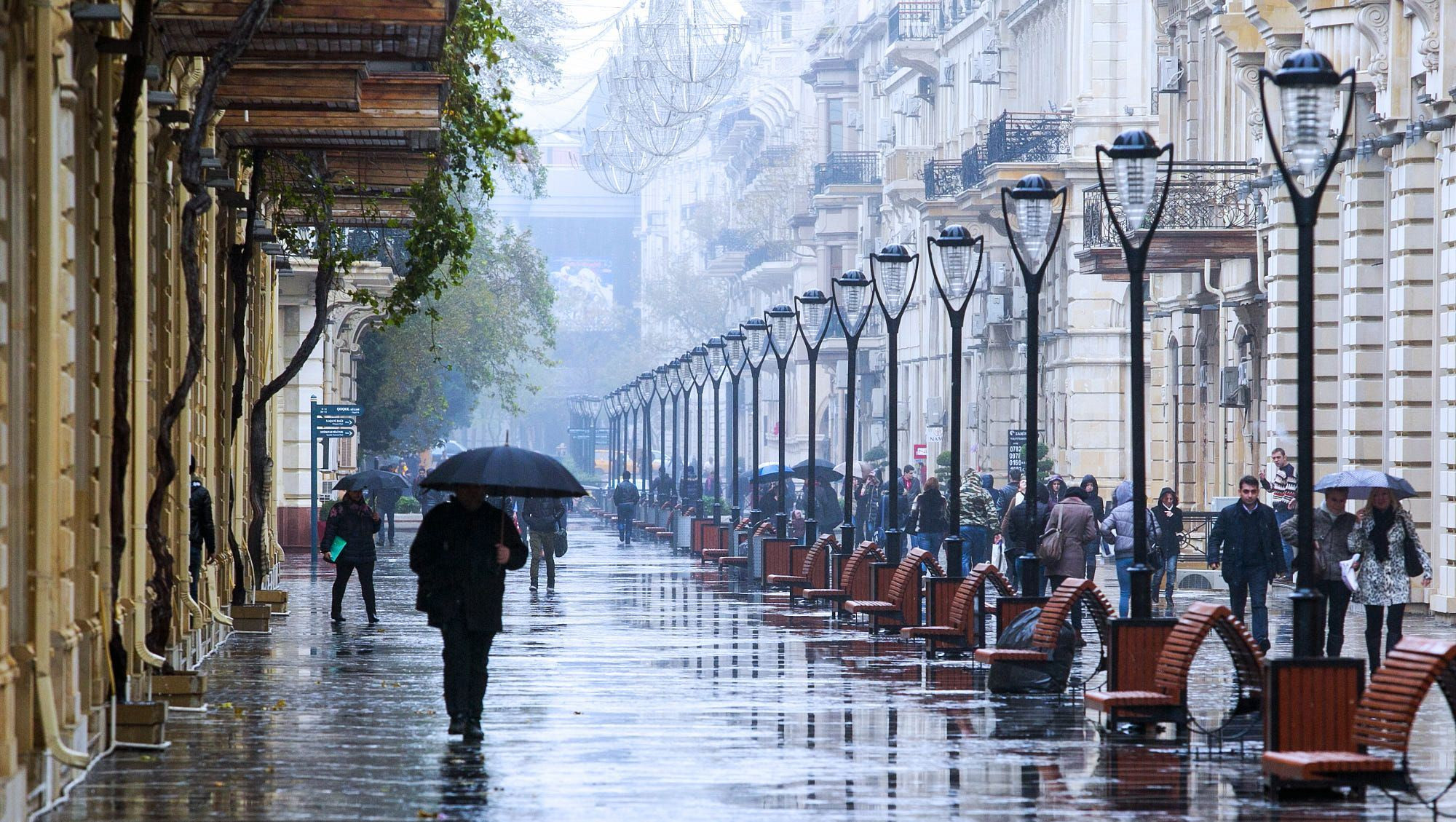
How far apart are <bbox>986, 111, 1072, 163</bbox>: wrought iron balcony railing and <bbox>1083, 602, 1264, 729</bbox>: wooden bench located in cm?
3476

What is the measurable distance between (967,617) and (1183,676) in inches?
241

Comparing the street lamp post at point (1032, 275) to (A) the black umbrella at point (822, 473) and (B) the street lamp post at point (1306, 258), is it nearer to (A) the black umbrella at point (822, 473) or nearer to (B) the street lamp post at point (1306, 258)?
(B) the street lamp post at point (1306, 258)

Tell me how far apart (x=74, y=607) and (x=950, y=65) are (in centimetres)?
5205

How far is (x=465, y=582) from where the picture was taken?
528 inches

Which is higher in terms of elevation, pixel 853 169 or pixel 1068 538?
pixel 853 169

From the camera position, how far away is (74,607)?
12.4 meters

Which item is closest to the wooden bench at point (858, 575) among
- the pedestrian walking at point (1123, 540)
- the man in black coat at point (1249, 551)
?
the pedestrian walking at point (1123, 540)

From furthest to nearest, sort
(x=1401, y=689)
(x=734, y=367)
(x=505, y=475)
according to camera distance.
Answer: (x=734, y=367), (x=505, y=475), (x=1401, y=689)

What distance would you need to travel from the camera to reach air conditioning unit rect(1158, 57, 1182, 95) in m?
41.0

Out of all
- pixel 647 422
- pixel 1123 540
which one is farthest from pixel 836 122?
pixel 1123 540

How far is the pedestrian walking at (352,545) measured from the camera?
962 inches

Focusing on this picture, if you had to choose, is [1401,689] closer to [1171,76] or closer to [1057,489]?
[1057,489]

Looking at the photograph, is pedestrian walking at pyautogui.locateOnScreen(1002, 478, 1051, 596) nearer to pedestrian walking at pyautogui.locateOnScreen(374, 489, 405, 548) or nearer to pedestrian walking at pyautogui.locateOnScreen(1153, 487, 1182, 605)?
pedestrian walking at pyautogui.locateOnScreen(1153, 487, 1182, 605)

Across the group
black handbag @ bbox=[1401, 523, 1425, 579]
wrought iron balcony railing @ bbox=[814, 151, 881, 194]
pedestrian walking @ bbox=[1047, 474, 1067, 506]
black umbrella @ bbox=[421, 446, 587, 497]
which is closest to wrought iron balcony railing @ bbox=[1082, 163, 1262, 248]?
pedestrian walking @ bbox=[1047, 474, 1067, 506]
